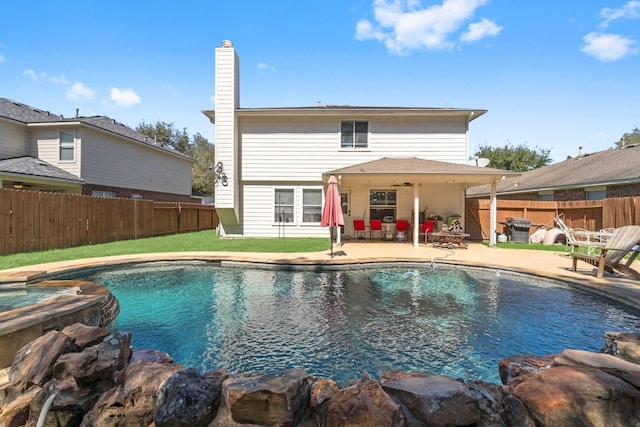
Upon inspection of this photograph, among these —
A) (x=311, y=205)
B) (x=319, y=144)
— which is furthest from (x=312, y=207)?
(x=319, y=144)

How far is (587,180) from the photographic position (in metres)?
16.0

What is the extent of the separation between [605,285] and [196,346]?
297 inches

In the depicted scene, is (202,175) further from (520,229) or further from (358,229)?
(520,229)

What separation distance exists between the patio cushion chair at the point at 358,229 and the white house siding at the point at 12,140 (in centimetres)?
1762

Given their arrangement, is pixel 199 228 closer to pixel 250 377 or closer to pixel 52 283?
pixel 52 283

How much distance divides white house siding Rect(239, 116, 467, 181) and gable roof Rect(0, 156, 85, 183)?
29.0 ft

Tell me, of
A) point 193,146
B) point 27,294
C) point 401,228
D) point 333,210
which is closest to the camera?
point 27,294

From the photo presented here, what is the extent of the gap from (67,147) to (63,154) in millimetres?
421

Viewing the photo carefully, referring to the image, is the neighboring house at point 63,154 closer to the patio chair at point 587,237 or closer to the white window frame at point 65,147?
the white window frame at point 65,147

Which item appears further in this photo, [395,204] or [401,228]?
[395,204]

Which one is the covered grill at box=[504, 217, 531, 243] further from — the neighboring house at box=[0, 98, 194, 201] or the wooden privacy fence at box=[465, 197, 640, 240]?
the neighboring house at box=[0, 98, 194, 201]

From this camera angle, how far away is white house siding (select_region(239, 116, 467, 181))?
47.9 feet

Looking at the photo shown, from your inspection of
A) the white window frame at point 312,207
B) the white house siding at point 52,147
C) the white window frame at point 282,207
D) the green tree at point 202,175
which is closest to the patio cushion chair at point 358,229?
the white window frame at point 312,207

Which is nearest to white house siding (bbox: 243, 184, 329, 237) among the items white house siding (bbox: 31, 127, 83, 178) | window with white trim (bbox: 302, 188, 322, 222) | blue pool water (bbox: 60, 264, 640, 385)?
window with white trim (bbox: 302, 188, 322, 222)
